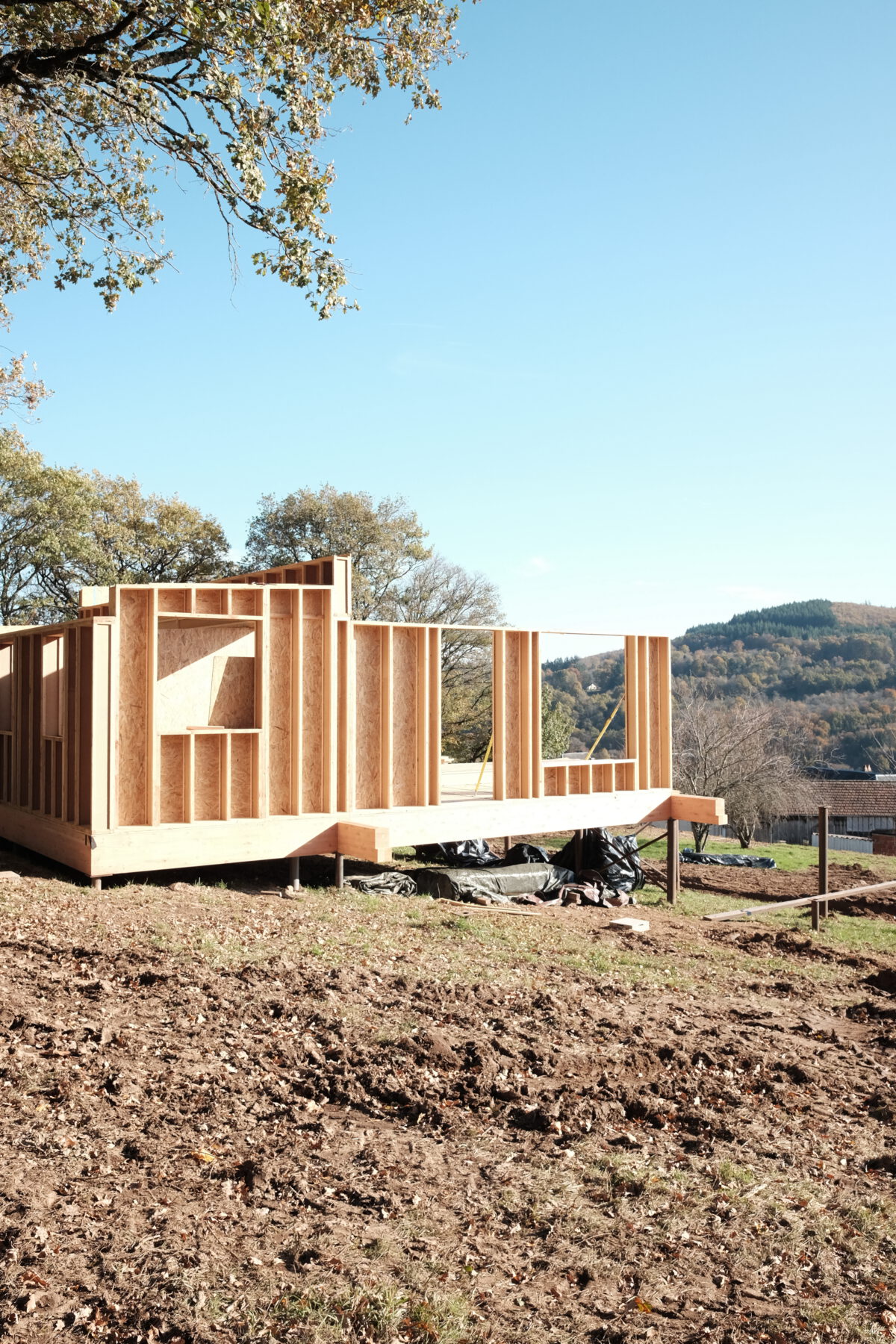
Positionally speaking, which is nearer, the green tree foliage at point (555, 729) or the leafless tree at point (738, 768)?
the green tree foliage at point (555, 729)

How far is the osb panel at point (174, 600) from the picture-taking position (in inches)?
402

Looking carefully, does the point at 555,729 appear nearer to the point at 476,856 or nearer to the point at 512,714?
the point at 476,856

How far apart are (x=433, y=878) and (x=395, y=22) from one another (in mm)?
9599

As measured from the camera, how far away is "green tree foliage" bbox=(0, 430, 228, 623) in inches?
1136

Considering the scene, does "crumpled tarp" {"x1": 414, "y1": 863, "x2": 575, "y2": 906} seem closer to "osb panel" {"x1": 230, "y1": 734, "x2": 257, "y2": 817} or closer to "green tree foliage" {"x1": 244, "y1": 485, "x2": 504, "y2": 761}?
"osb panel" {"x1": 230, "y1": 734, "x2": 257, "y2": 817}

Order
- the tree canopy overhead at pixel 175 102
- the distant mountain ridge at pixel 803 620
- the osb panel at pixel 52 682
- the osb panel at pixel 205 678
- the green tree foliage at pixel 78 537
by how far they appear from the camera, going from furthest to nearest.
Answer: the distant mountain ridge at pixel 803 620 → the green tree foliage at pixel 78 537 → the osb panel at pixel 52 682 → the osb panel at pixel 205 678 → the tree canopy overhead at pixel 175 102

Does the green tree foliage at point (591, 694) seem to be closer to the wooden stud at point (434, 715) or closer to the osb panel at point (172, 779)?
the wooden stud at point (434, 715)

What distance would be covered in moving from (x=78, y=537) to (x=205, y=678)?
2072 centimetres

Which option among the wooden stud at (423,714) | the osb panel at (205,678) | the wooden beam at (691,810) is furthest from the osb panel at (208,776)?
the wooden beam at (691,810)

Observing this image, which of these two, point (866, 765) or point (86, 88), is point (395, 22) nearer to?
point (86, 88)

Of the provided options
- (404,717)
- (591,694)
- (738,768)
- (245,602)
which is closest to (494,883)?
(404,717)

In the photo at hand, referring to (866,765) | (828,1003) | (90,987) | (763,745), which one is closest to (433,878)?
(828,1003)

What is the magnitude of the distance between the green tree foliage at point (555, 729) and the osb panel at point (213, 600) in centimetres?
2152

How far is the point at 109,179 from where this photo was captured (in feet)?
36.2
